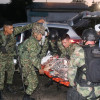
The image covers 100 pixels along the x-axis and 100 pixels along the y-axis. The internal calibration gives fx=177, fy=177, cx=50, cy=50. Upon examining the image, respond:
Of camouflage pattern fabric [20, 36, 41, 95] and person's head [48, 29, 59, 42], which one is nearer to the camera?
camouflage pattern fabric [20, 36, 41, 95]

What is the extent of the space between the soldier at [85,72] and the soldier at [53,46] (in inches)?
90.5

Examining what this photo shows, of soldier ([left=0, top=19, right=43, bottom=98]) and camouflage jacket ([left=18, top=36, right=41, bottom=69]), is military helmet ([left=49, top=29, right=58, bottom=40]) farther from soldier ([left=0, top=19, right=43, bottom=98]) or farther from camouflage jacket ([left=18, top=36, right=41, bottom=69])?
camouflage jacket ([left=18, top=36, right=41, bottom=69])

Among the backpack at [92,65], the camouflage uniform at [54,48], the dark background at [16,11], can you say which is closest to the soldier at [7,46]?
the camouflage uniform at [54,48]

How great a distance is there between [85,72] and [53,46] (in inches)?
105

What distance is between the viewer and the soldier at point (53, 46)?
4855 mm

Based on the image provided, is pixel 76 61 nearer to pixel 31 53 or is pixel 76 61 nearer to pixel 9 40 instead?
pixel 31 53

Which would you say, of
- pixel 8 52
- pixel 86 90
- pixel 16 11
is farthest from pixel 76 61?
pixel 16 11

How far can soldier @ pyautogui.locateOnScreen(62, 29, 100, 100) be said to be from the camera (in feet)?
7.69

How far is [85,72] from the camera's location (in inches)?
94.9

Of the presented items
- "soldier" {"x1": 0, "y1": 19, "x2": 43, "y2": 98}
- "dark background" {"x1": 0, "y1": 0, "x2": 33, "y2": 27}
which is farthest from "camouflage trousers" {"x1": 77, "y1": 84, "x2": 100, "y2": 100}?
"dark background" {"x1": 0, "y1": 0, "x2": 33, "y2": 27}

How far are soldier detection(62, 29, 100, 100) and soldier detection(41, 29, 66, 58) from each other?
2298 mm

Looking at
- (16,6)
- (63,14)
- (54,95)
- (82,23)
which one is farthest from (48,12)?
(54,95)

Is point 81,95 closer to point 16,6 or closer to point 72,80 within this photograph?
point 72,80

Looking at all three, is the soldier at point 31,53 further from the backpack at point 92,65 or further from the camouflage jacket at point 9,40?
the backpack at point 92,65
